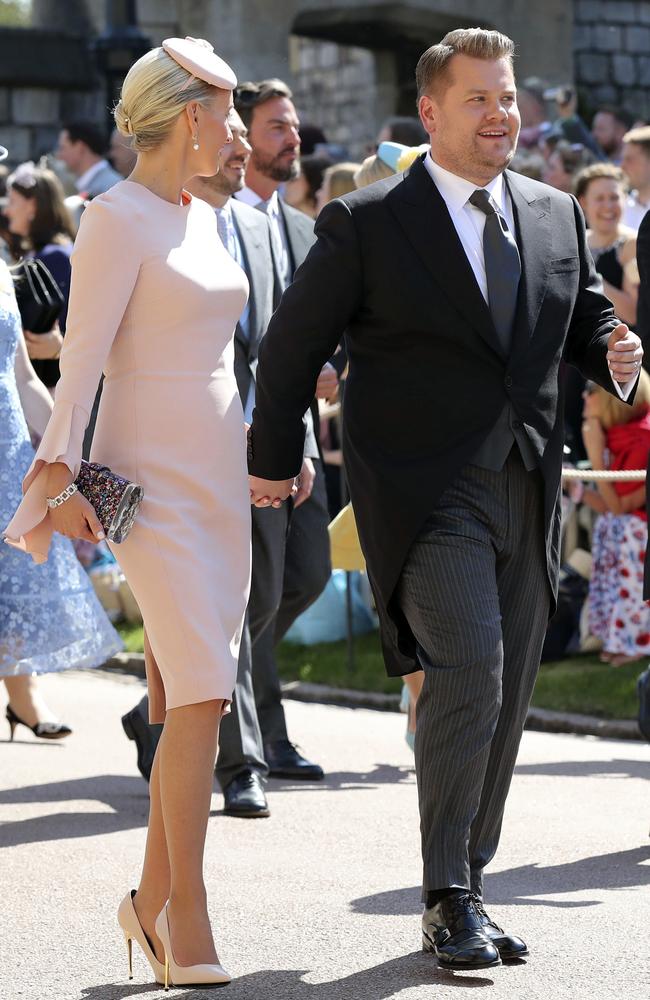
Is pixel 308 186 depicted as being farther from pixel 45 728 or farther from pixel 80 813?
pixel 80 813

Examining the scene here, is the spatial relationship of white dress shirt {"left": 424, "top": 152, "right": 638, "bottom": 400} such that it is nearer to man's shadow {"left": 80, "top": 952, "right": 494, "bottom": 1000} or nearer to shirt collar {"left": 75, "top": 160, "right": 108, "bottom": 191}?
man's shadow {"left": 80, "top": 952, "right": 494, "bottom": 1000}

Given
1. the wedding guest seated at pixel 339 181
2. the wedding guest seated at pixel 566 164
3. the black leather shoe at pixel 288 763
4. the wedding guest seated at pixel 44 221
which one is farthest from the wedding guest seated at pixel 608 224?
the black leather shoe at pixel 288 763

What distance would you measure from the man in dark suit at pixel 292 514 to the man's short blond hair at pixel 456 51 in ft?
7.89

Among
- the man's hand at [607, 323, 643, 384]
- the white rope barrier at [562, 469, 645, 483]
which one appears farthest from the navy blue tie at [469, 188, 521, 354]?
the white rope barrier at [562, 469, 645, 483]

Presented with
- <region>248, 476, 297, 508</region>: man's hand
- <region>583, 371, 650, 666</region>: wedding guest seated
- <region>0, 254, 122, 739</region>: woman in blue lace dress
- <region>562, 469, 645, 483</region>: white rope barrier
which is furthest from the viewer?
<region>583, 371, 650, 666</region>: wedding guest seated

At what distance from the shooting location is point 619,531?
945cm

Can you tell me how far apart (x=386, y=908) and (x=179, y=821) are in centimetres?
97

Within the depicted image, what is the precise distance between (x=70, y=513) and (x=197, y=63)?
1.06 m

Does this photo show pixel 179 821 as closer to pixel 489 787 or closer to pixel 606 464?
pixel 489 787

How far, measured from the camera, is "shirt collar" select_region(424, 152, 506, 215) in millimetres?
4641

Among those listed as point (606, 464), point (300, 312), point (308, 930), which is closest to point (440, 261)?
point (300, 312)

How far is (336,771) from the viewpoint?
24.0ft

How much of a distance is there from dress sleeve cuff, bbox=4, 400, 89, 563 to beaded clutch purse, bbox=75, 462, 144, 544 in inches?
1.8

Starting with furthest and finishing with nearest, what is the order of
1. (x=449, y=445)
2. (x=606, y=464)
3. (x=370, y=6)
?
(x=370, y=6)
(x=606, y=464)
(x=449, y=445)
